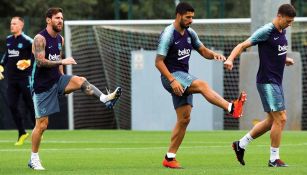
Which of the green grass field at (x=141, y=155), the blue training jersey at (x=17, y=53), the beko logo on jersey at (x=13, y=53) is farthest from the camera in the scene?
the beko logo on jersey at (x=13, y=53)

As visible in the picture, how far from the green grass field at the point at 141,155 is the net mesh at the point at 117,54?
5.38 metres

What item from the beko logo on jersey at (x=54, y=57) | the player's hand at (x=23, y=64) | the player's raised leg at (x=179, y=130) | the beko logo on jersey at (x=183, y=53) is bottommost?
the player's raised leg at (x=179, y=130)

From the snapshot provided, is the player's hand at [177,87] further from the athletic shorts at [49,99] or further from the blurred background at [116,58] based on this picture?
the blurred background at [116,58]

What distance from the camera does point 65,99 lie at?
28484 mm

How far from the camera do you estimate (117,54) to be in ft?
95.5

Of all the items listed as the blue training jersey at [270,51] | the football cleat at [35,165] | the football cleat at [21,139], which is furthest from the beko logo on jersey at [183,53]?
the football cleat at [21,139]

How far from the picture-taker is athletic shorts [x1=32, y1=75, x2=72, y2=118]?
14.1 metres

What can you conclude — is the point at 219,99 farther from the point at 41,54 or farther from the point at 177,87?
the point at 41,54

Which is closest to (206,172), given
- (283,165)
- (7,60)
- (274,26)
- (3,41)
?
(283,165)

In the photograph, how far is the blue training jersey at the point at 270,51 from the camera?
46.2 ft

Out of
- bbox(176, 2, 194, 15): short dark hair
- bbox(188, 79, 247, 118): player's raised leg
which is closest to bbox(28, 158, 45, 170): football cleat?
bbox(188, 79, 247, 118): player's raised leg

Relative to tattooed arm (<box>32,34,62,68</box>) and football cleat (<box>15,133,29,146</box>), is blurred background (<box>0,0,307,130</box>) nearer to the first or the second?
football cleat (<box>15,133,29,146</box>)

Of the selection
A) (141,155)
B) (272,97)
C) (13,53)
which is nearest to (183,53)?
(272,97)

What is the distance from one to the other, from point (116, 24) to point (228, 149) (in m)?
11.2
